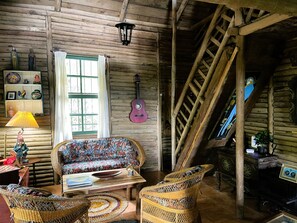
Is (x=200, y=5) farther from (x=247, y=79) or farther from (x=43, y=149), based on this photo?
(x=43, y=149)

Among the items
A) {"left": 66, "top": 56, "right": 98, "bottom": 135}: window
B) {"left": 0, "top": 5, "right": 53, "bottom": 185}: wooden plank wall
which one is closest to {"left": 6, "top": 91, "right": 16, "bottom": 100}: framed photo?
{"left": 0, "top": 5, "right": 53, "bottom": 185}: wooden plank wall

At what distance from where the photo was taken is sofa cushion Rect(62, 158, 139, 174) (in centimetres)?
377

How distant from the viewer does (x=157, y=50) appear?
524 centimetres

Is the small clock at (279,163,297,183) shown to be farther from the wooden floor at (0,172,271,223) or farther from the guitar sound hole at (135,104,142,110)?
the guitar sound hole at (135,104,142,110)

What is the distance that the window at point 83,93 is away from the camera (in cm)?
463

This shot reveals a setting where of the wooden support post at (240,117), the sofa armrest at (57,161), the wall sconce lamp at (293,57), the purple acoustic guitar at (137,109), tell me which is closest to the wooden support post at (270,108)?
the wall sconce lamp at (293,57)

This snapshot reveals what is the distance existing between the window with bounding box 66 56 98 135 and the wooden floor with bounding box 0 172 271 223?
138 centimetres

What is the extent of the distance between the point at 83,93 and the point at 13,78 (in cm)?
132

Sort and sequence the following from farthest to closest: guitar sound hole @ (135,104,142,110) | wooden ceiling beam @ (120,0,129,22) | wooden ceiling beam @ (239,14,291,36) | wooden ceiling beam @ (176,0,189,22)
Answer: guitar sound hole @ (135,104,142,110), wooden ceiling beam @ (176,0,189,22), wooden ceiling beam @ (120,0,129,22), wooden ceiling beam @ (239,14,291,36)

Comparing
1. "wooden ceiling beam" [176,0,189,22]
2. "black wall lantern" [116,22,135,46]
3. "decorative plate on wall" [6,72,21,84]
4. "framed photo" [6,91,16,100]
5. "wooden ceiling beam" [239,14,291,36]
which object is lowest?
"framed photo" [6,91,16,100]

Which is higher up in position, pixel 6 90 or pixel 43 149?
pixel 6 90

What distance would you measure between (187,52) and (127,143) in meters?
2.82

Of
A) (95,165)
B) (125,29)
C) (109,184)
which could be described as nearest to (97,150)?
(95,165)

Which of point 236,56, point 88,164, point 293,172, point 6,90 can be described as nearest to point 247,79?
point 236,56
